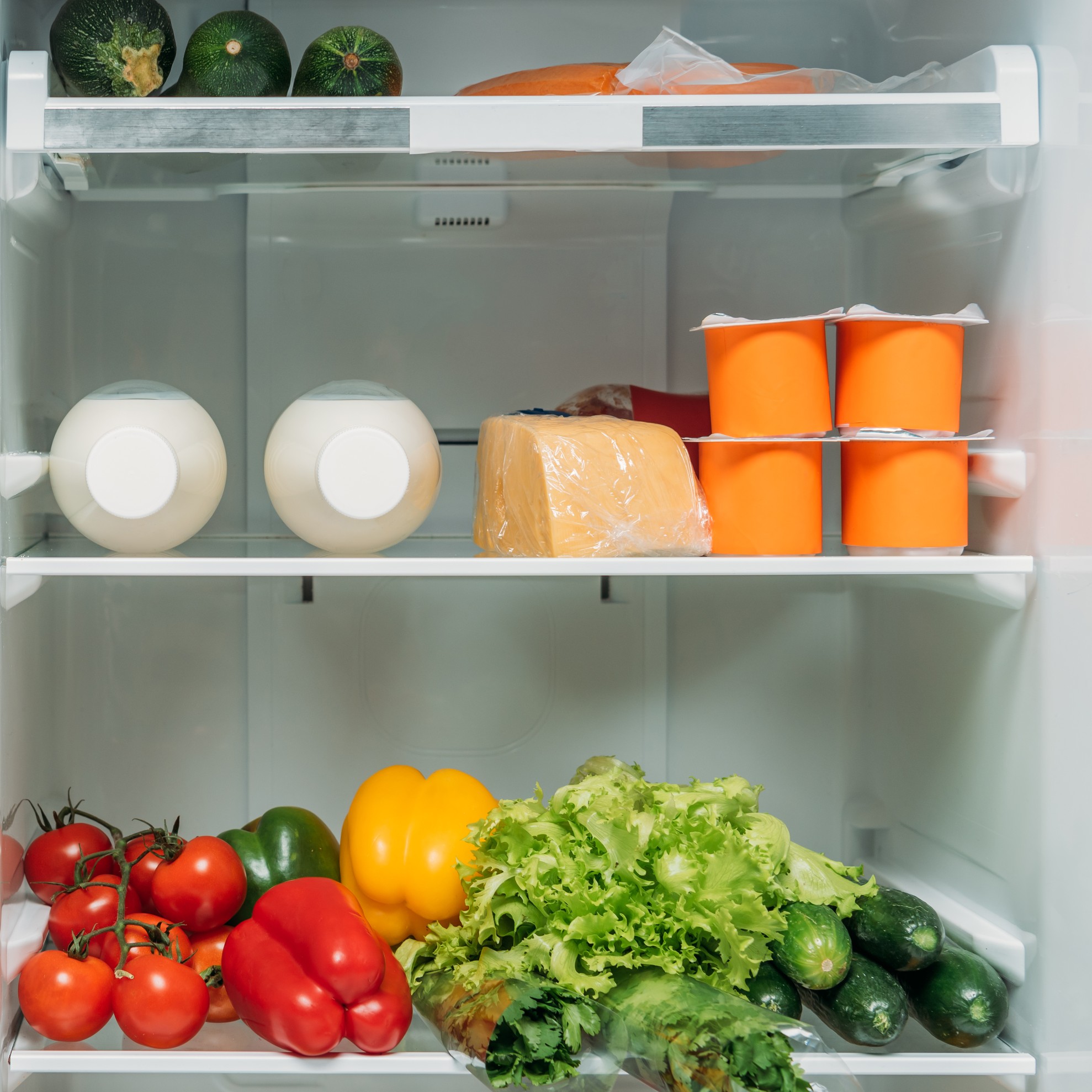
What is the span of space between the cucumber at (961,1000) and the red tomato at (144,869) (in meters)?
0.74

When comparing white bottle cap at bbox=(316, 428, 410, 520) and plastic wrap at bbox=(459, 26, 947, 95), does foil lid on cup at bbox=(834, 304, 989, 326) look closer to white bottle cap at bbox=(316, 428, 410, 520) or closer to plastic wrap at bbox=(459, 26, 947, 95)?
plastic wrap at bbox=(459, 26, 947, 95)

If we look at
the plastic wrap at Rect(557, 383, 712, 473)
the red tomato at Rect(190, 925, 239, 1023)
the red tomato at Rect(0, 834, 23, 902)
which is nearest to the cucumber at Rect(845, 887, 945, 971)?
the plastic wrap at Rect(557, 383, 712, 473)

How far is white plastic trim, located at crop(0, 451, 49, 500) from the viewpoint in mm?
968

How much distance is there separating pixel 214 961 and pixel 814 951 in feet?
1.92

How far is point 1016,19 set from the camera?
1.02 metres

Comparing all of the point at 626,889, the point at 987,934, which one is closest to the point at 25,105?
the point at 626,889

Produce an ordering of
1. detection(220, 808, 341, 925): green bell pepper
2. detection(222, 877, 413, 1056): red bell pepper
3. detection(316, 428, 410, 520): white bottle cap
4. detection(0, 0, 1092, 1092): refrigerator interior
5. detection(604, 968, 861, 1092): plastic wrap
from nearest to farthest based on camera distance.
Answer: detection(604, 968, 861, 1092): plastic wrap → detection(222, 877, 413, 1056): red bell pepper → detection(316, 428, 410, 520): white bottle cap → detection(220, 808, 341, 925): green bell pepper → detection(0, 0, 1092, 1092): refrigerator interior

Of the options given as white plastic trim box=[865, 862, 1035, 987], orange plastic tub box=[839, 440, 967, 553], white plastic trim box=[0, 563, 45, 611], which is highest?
orange plastic tub box=[839, 440, 967, 553]

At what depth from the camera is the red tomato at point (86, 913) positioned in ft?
3.27

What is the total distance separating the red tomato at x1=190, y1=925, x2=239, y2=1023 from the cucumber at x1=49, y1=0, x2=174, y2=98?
0.84 meters

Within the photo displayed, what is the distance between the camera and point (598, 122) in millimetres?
972

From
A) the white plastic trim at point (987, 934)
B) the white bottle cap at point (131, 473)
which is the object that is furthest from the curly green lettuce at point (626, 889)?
the white bottle cap at point (131, 473)

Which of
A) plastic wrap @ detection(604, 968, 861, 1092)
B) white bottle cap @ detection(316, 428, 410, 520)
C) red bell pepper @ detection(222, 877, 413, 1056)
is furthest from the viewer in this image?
white bottle cap @ detection(316, 428, 410, 520)

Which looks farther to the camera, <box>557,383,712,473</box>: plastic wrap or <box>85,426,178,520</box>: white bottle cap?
<box>557,383,712,473</box>: plastic wrap
